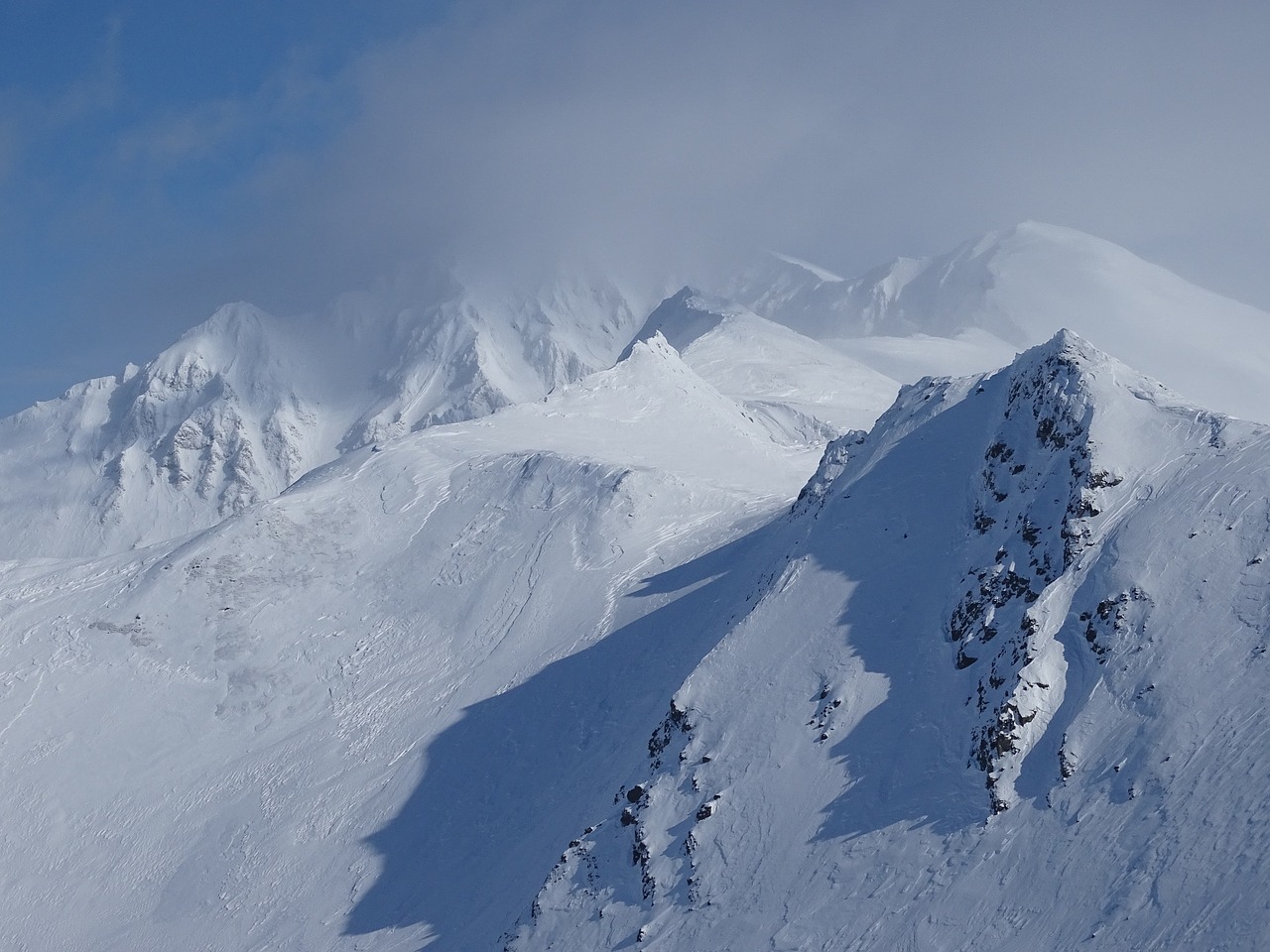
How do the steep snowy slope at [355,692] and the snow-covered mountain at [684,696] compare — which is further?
the steep snowy slope at [355,692]

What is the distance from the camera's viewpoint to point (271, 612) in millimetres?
74875

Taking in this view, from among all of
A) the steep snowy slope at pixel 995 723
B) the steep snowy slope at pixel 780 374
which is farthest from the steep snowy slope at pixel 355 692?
the steep snowy slope at pixel 780 374

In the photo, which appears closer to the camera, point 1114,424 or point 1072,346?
point 1114,424

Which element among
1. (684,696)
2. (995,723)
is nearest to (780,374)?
(684,696)

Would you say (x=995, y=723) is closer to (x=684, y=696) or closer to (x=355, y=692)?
(x=684, y=696)

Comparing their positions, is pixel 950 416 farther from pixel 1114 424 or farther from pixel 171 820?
pixel 171 820

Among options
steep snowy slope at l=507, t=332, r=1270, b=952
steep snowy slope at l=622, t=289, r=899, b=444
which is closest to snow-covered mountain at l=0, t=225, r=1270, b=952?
steep snowy slope at l=507, t=332, r=1270, b=952

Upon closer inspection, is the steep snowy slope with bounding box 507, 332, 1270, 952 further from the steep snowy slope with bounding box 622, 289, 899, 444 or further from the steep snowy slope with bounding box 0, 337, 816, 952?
the steep snowy slope with bounding box 622, 289, 899, 444

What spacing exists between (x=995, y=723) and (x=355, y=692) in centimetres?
4040

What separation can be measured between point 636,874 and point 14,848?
37184 millimetres

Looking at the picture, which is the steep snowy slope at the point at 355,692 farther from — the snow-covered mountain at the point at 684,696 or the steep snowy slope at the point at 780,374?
the steep snowy slope at the point at 780,374

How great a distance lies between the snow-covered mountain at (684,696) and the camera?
118ft

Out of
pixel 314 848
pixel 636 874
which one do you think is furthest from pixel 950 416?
pixel 314 848

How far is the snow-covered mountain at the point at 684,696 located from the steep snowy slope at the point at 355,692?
0.72 ft
